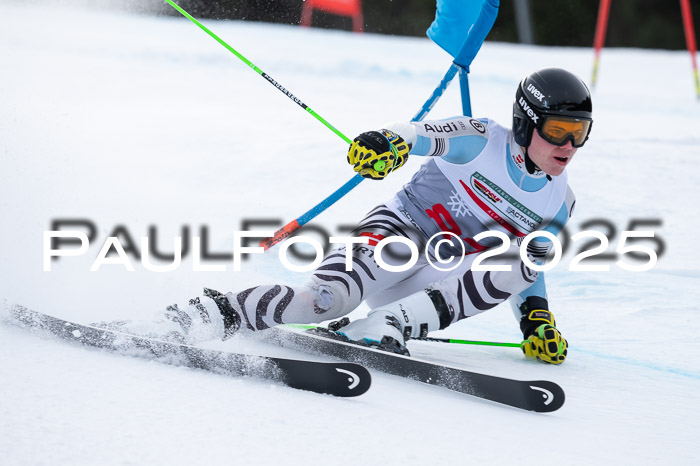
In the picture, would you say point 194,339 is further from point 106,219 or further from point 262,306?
point 106,219

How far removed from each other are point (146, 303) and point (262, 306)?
671 millimetres

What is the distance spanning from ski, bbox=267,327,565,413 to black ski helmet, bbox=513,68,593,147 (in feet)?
2.76

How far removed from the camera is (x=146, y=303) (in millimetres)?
3066

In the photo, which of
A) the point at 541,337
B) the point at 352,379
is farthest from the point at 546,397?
the point at 541,337

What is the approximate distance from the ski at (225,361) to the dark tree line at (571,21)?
18814mm

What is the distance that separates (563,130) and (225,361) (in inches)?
49.8

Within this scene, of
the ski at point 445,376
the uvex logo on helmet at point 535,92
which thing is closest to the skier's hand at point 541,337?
the ski at point 445,376

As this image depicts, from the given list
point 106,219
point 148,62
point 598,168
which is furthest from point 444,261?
point 148,62

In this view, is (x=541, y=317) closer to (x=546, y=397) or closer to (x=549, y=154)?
(x=549, y=154)

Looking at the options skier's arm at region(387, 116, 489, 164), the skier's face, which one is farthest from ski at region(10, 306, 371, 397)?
the skier's face

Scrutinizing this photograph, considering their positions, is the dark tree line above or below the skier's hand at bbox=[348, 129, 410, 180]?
above

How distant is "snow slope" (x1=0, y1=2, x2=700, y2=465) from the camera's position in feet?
6.23

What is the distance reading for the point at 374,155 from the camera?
254cm

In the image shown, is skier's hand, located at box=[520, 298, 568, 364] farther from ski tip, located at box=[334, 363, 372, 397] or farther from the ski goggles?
ski tip, located at box=[334, 363, 372, 397]
